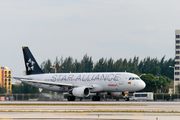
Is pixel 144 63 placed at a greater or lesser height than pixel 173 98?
greater

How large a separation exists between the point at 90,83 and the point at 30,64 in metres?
14.5

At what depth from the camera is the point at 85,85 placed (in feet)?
210

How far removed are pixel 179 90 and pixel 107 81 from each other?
83.0 metres

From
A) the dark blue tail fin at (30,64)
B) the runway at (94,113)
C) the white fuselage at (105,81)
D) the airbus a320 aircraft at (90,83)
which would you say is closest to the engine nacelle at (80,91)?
the airbus a320 aircraft at (90,83)

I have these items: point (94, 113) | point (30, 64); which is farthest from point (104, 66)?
point (94, 113)

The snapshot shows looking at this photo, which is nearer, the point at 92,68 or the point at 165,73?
the point at 92,68

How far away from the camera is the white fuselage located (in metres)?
60.1

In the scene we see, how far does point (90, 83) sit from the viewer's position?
63.4 m

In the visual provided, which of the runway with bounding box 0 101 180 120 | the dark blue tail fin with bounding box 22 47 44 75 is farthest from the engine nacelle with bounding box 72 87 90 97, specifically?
the runway with bounding box 0 101 180 120

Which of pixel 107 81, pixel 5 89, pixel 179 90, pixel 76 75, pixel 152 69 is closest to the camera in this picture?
pixel 107 81

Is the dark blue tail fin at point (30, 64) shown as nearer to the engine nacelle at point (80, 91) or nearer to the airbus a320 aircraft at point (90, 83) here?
the airbus a320 aircraft at point (90, 83)

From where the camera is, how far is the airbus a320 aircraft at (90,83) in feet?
198

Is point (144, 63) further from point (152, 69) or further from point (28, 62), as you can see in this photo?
point (28, 62)

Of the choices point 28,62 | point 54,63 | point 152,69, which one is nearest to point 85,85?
point 28,62
